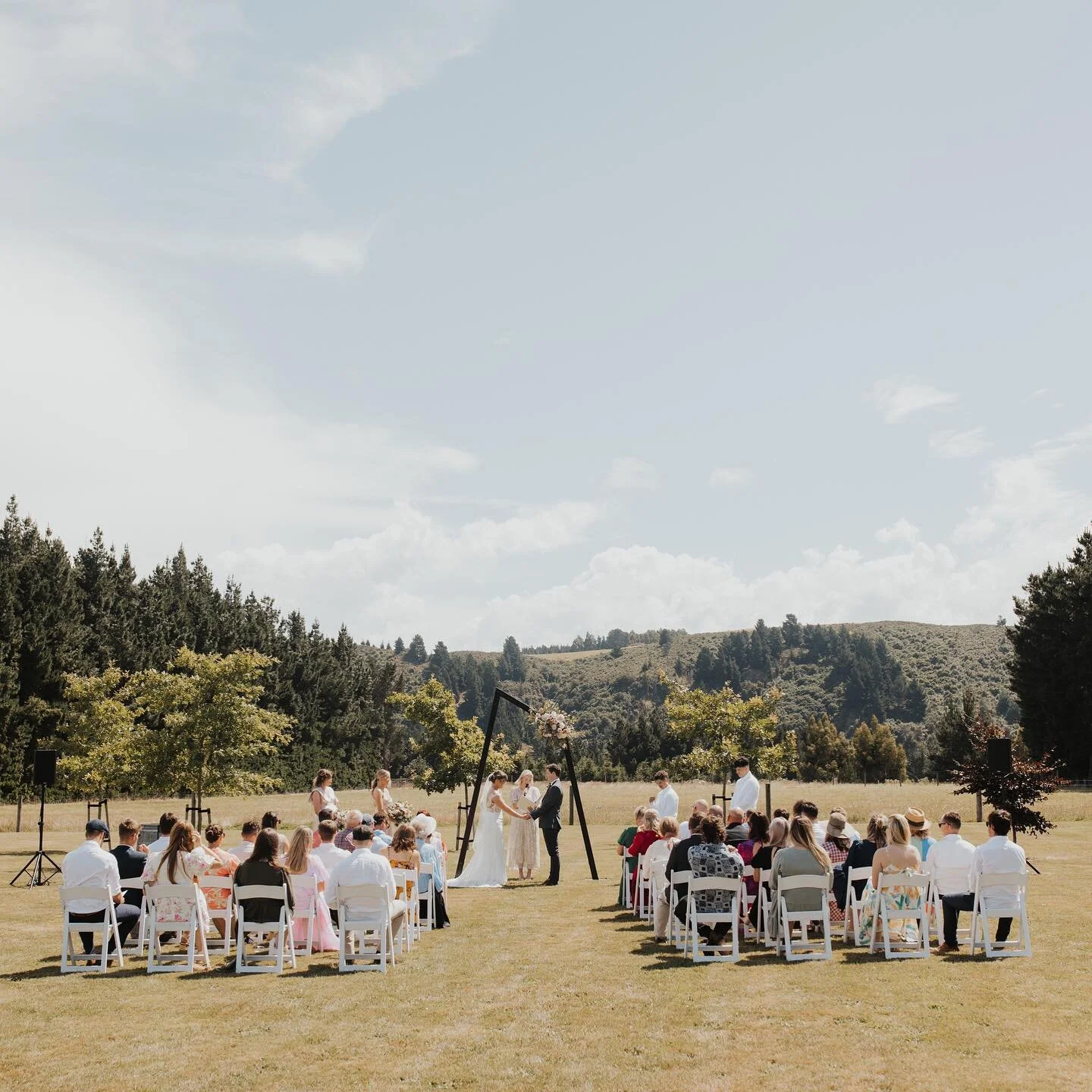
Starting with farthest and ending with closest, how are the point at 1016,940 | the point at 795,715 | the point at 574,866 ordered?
1. the point at 795,715
2. the point at 574,866
3. the point at 1016,940

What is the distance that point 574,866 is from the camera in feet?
73.8

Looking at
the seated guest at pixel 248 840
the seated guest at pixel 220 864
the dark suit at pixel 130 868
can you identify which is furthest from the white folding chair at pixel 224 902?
the dark suit at pixel 130 868

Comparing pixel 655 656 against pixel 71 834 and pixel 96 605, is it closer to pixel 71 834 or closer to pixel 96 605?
pixel 96 605

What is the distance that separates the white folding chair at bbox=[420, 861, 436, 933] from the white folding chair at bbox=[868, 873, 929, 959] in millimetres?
5183

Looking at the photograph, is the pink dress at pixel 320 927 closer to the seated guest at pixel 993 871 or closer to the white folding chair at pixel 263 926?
the white folding chair at pixel 263 926

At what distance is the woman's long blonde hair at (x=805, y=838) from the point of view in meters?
11.8

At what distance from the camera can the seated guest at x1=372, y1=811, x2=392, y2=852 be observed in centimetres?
1370

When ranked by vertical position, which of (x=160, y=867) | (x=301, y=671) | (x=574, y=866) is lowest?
(x=574, y=866)

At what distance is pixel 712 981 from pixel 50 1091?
575cm

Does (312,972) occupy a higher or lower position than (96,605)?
lower

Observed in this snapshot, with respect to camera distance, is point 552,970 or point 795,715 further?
point 795,715

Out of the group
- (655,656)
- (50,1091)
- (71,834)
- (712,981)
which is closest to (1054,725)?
(71,834)

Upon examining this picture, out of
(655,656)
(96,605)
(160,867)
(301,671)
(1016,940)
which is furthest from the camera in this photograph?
(655,656)

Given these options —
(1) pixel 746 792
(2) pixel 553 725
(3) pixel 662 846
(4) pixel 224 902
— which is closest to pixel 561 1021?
(4) pixel 224 902
